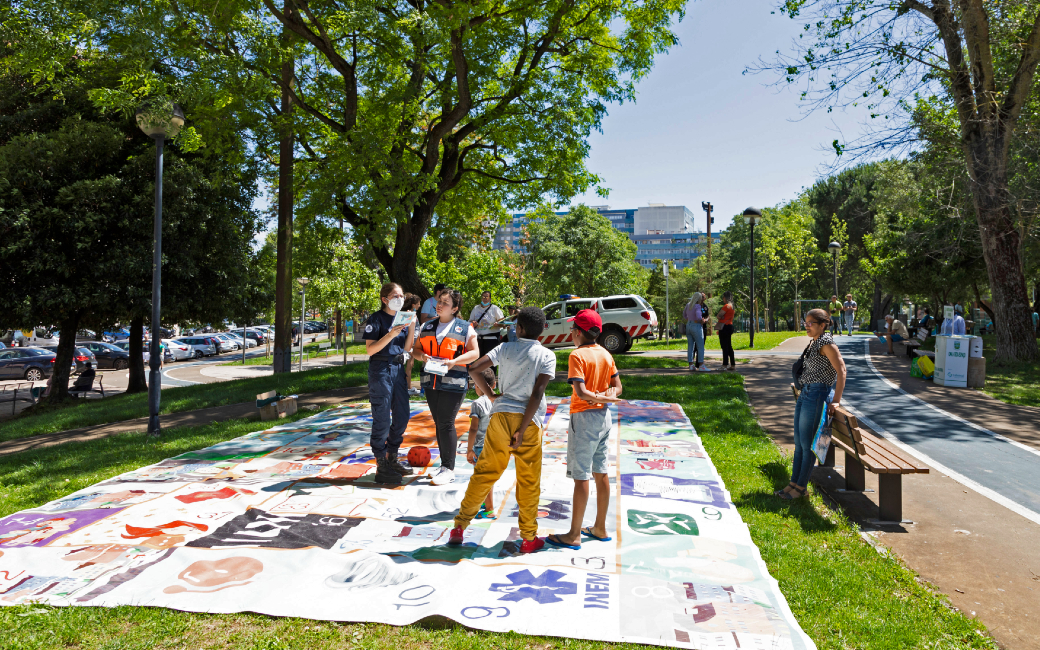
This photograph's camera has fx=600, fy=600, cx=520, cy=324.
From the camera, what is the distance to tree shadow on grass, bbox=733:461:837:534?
488 cm

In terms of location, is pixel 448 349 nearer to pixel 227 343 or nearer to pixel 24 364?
pixel 24 364

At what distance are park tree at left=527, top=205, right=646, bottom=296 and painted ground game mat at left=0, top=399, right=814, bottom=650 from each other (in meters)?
35.5

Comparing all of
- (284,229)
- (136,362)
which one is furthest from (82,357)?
(284,229)

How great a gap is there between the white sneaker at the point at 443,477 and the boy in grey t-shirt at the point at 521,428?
1.55 m

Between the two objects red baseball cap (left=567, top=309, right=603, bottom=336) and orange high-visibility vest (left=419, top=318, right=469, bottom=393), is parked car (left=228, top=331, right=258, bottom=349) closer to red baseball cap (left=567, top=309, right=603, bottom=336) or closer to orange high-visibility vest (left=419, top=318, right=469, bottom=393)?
orange high-visibility vest (left=419, top=318, right=469, bottom=393)

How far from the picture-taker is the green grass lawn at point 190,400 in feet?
38.3

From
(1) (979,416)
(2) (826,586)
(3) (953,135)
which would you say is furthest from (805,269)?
(2) (826,586)

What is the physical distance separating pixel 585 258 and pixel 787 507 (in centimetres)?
3692

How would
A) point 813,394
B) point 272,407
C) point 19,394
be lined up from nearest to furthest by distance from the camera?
point 813,394 < point 272,407 < point 19,394

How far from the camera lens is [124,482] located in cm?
587

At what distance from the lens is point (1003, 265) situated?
50.3 ft

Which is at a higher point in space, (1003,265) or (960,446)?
(1003,265)

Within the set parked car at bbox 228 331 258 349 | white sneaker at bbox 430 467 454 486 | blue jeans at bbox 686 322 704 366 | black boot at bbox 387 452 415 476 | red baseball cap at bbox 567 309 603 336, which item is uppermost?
red baseball cap at bbox 567 309 603 336

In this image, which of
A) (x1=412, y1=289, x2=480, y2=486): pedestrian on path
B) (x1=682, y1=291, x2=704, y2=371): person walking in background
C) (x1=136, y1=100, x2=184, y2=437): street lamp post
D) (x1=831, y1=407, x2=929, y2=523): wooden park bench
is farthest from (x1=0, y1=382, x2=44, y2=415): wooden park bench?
(x1=831, y1=407, x2=929, y2=523): wooden park bench
